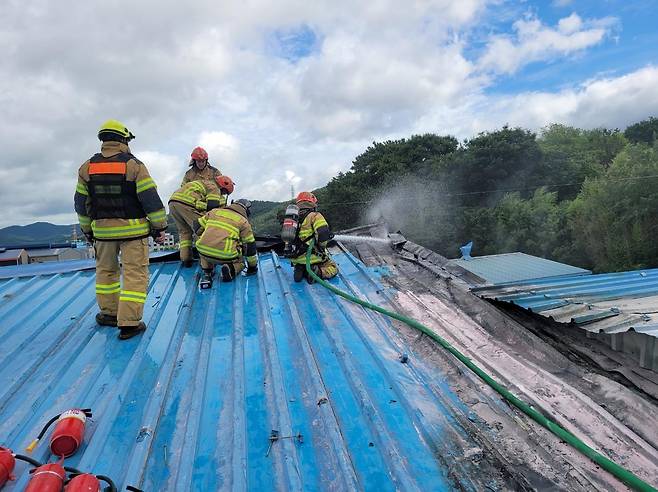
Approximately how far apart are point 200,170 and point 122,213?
2.79 metres

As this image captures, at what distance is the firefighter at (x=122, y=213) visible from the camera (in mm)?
3381

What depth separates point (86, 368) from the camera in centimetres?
301

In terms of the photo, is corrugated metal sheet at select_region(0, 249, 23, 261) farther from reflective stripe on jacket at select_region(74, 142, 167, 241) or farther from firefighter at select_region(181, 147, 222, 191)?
reflective stripe on jacket at select_region(74, 142, 167, 241)

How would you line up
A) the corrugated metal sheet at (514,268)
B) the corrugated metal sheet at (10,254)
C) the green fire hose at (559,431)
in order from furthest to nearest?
the corrugated metal sheet at (10,254) → the corrugated metal sheet at (514,268) → the green fire hose at (559,431)

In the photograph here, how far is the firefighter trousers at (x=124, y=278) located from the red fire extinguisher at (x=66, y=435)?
131cm

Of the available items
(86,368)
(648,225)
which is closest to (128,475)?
(86,368)

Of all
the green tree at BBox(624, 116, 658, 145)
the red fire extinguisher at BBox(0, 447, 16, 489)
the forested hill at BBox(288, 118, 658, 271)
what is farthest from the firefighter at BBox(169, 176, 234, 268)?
the green tree at BBox(624, 116, 658, 145)

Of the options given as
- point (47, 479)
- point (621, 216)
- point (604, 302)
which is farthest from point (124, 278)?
point (621, 216)

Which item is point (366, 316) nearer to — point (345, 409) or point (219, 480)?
point (345, 409)

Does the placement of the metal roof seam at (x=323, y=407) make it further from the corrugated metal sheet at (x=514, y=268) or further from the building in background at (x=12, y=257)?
the building in background at (x=12, y=257)

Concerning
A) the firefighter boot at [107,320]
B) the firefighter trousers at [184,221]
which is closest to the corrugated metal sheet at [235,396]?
the firefighter boot at [107,320]

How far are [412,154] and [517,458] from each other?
987 inches

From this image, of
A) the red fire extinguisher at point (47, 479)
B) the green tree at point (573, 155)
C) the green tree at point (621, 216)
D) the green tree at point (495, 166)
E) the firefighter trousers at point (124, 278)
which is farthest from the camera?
the green tree at point (573, 155)

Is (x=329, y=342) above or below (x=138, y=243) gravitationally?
below
